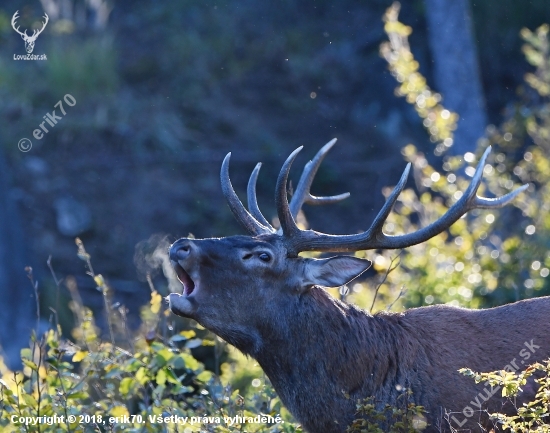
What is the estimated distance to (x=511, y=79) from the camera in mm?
16297

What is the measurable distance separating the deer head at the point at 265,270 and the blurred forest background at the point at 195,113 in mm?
7236

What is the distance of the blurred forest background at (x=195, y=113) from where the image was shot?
13711 millimetres

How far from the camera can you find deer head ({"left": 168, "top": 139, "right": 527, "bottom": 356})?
15.2 feet

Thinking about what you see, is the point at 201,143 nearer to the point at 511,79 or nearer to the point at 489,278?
the point at 511,79

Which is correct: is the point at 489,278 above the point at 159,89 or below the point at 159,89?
below

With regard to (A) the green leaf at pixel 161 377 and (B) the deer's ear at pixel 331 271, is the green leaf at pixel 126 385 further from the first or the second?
Result: (B) the deer's ear at pixel 331 271

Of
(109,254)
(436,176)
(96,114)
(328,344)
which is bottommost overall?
(328,344)

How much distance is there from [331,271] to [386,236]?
0.33 m

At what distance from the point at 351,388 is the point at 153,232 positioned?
10409 millimetres

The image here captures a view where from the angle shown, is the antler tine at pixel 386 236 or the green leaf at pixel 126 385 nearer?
the antler tine at pixel 386 236

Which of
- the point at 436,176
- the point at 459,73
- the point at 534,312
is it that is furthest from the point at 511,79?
the point at 534,312

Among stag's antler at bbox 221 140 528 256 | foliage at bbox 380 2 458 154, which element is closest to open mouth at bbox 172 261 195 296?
stag's antler at bbox 221 140 528 256

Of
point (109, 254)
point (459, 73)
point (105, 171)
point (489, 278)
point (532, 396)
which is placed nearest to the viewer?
point (532, 396)

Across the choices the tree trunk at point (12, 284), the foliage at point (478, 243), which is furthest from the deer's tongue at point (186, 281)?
the tree trunk at point (12, 284)
